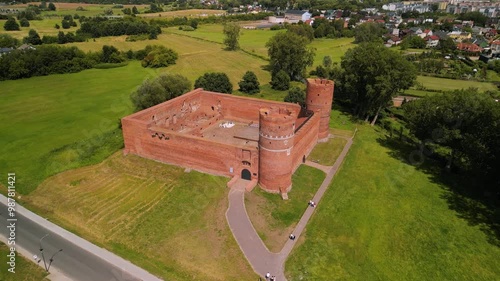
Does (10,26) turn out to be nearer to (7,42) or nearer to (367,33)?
(7,42)

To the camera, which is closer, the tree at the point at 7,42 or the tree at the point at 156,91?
the tree at the point at 156,91

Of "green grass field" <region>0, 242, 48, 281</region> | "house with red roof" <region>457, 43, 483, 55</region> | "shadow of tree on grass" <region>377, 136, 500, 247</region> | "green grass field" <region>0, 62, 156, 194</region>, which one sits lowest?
"green grass field" <region>0, 62, 156, 194</region>

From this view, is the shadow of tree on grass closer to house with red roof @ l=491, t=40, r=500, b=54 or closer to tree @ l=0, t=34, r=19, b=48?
house with red roof @ l=491, t=40, r=500, b=54

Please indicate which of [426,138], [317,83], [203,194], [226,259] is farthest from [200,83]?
[226,259]

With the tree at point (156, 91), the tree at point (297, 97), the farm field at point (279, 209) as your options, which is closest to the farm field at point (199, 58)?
the tree at point (297, 97)

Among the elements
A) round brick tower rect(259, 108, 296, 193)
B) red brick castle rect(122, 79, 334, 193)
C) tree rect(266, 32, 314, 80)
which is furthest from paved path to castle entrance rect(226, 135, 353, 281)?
tree rect(266, 32, 314, 80)

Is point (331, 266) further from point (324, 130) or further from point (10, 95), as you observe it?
point (10, 95)

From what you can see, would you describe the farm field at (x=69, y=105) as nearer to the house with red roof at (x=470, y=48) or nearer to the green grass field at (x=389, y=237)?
the green grass field at (x=389, y=237)
